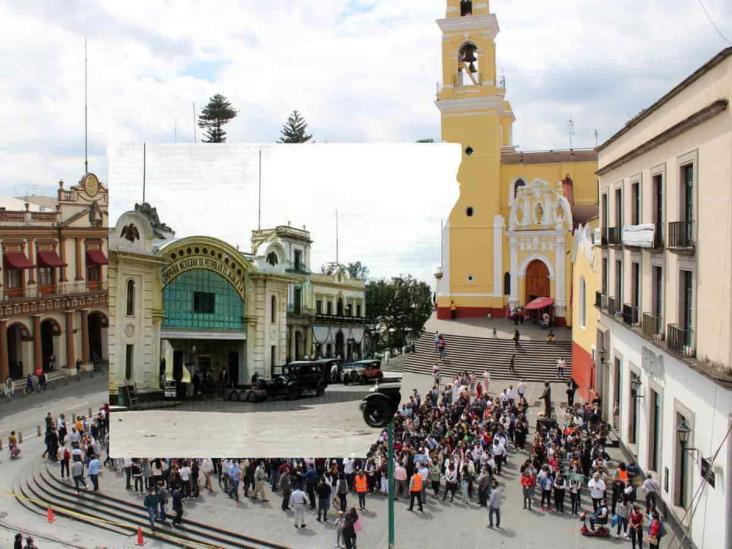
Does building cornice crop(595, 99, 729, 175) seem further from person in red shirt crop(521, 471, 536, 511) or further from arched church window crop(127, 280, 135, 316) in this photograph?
arched church window crop(127, 280, 135, 316)

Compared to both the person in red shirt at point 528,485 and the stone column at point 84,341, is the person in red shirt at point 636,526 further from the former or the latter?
the stone column at point 84,341

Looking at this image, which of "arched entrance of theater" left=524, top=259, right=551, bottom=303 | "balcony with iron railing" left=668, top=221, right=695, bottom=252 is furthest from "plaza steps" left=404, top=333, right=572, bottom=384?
"balcony with iron railing" left=668, top=221, right=695, bottom=252

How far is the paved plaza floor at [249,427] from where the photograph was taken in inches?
263

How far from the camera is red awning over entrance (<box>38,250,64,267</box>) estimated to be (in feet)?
94.7

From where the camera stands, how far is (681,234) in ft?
32.7

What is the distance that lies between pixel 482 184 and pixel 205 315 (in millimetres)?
4721

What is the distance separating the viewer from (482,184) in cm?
991

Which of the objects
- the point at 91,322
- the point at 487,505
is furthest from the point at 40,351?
the point at 487,505

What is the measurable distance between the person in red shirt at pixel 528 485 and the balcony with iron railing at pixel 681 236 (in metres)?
4.10

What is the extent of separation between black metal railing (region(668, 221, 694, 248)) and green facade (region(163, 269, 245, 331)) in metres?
6.07

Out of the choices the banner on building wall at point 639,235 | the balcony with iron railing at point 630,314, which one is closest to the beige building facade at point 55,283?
the balcony with iron railing at point 630,314

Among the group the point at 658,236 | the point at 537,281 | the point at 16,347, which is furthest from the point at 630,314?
the point at 16,347

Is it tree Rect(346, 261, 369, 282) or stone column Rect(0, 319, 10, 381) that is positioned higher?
tree Rect(346, 261, 369, 282)

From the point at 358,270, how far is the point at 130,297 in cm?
196
